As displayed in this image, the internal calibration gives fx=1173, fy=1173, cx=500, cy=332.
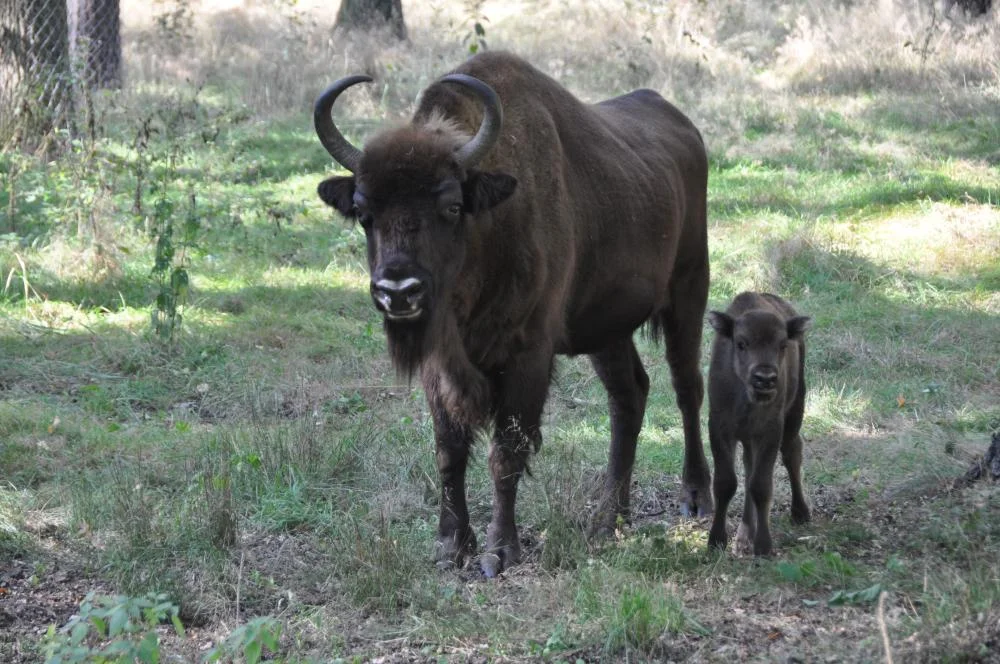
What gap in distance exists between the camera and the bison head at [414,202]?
17.0ft

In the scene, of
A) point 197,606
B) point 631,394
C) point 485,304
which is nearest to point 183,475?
point 197,606

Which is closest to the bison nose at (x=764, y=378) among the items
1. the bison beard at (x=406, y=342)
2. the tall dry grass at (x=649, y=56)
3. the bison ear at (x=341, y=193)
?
the bison beard at (x=406, y=342)

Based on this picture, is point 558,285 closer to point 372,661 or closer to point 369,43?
point 372,661

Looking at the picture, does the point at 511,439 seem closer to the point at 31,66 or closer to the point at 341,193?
the point at 341,193

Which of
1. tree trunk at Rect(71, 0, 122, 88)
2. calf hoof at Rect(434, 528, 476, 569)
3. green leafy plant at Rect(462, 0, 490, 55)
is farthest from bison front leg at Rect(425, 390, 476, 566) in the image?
tree trunk at Rect(71, 0, 122, 88)

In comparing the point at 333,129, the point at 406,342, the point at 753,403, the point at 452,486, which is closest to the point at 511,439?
the point at 452,486

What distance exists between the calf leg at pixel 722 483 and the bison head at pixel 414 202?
62.8 inches

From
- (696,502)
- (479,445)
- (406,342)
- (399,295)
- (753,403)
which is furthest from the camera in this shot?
(479,445)

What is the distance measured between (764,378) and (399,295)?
1721 mm

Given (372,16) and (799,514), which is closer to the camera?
(799,514)

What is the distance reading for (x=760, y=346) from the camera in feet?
18.4

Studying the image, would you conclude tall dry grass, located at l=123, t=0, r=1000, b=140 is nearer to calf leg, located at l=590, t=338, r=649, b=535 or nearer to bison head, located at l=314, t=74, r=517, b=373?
calf leg, located at l=590, t=338, r=649, b=535

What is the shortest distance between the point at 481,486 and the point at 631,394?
41.6 inches

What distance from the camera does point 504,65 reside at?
20.9ft
